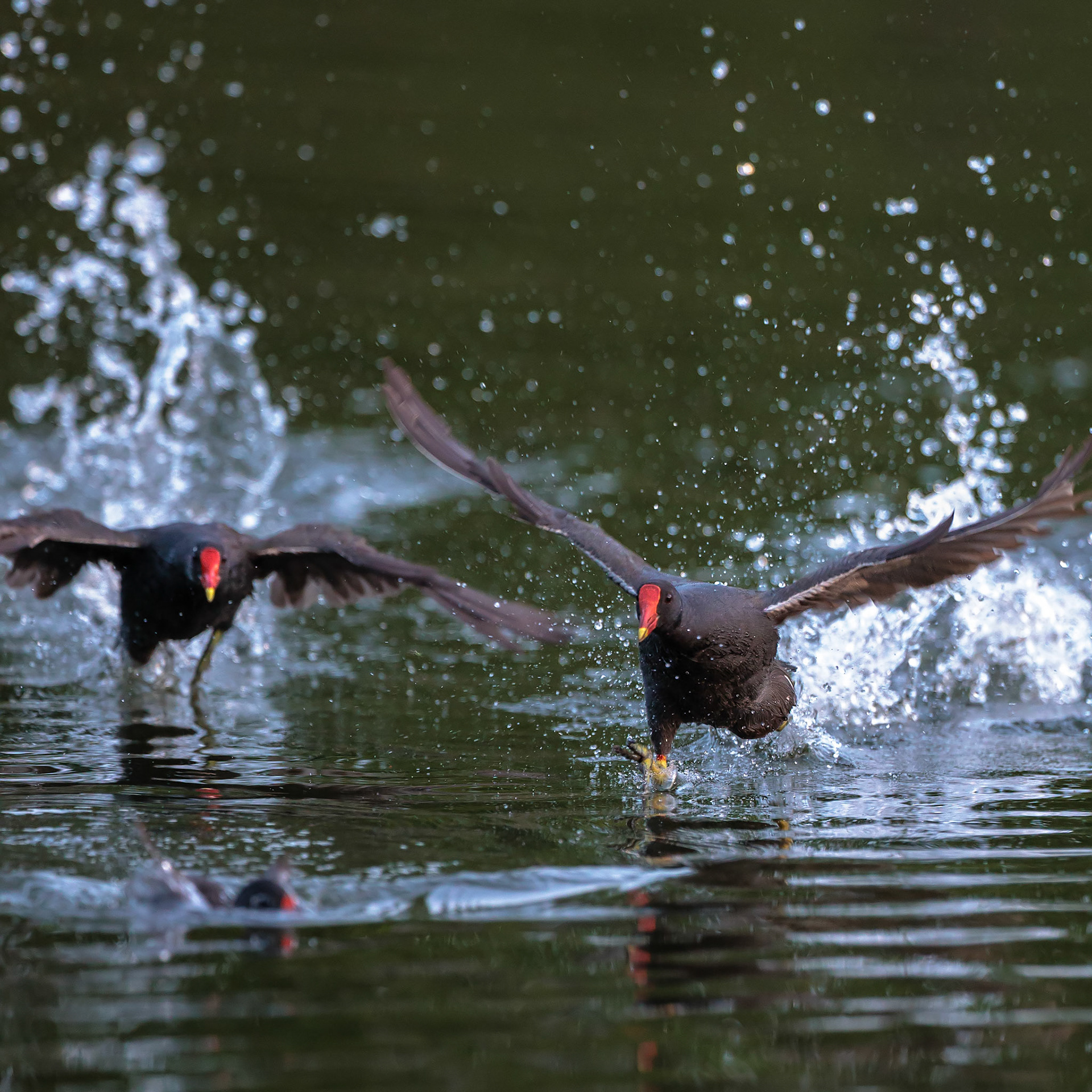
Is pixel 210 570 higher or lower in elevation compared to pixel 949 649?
higher

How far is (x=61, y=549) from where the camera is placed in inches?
254

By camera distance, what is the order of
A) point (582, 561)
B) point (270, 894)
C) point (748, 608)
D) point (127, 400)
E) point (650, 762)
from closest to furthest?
point (270, 894)
point (650, 762)
point (748, 608)
point (582, 561)
point (127, 400)

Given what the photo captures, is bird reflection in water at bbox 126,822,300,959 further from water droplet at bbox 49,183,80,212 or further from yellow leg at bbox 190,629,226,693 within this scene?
water droplet at bbox 49,183,80,212

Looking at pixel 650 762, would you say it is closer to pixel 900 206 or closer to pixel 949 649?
pixel 949 649

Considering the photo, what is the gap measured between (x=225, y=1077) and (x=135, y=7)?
11479mm

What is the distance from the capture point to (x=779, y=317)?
1088cm

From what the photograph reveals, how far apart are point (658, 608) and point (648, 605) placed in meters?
0.11

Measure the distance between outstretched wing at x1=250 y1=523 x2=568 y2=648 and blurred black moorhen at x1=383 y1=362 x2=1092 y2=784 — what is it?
1.25ft

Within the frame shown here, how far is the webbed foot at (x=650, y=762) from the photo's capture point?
5051 mm

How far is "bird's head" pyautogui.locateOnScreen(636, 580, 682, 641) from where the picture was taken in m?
4.83

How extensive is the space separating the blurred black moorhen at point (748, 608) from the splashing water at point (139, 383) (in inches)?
172

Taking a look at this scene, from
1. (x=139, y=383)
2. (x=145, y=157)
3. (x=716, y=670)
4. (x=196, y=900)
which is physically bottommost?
(x=196, y=900)

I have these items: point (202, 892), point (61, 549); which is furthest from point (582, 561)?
point (202, 892)

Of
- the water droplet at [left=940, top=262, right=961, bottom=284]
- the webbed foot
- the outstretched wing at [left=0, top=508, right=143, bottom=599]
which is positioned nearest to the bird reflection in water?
the webbed foot
